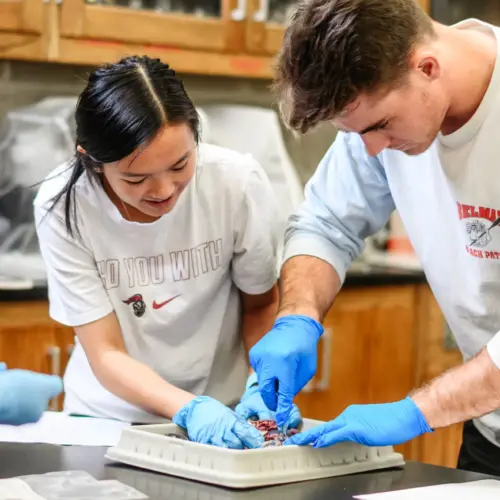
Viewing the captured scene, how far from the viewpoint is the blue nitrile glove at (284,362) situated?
1.49 metres

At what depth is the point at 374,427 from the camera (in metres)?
1.31

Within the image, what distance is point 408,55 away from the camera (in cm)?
132

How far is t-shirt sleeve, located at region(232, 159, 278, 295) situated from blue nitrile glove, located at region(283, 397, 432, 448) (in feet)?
1.42

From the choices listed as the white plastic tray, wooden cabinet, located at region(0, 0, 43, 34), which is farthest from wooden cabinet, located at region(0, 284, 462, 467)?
the white plastic tray

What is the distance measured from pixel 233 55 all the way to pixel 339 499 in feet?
6.40

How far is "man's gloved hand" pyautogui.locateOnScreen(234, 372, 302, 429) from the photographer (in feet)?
4.84

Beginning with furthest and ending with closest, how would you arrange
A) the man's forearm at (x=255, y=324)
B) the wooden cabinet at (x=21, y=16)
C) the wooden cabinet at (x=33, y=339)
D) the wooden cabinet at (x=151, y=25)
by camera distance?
the wooden cabinet at (x=151, y=25) < the wooden cabinet at (x=21, y=16) < the wooden cabinet at (x=33, y=339) < the man's forearm at (x=255, y=324)

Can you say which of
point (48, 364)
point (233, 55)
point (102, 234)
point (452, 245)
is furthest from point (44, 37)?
point (452, 245)

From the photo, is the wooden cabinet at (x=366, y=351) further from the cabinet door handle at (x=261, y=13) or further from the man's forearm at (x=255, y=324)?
the man's forearm at (x=255, y=324)

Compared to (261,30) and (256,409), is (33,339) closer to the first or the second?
(256,409)

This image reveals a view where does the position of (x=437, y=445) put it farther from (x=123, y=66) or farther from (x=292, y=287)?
(x=123, y=66)

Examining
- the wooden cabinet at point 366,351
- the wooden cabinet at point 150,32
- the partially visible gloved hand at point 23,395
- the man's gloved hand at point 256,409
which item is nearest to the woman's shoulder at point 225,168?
the man's gloved hand at point 256,409

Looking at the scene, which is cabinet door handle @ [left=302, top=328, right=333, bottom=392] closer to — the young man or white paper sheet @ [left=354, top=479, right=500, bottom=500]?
the young man

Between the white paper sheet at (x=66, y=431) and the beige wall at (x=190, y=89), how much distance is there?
128 cm
